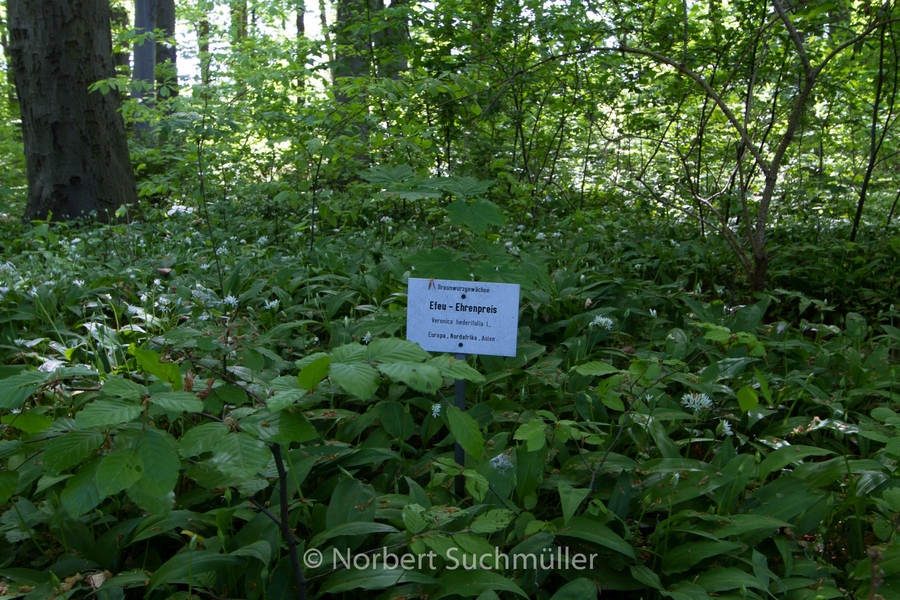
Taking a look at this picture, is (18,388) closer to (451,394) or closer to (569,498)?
(569,498)

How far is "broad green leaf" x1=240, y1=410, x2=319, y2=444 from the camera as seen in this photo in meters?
1.24

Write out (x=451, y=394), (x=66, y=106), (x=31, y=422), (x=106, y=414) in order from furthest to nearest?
(x=66, y=106)
(x=451, y=394)
(x=31, y=422)
(x=106, y=414)

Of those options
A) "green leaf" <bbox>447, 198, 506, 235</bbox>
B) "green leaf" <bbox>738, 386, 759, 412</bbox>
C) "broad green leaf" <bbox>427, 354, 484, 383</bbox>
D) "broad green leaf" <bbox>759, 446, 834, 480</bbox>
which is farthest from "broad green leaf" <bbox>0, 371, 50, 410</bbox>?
"broad green leaf" <bbox>759, 446, 834, 480</bbox>

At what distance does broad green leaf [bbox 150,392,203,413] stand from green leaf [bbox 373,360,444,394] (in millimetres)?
351

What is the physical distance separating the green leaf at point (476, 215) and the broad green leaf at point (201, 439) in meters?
0.96

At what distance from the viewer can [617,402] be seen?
201 cm

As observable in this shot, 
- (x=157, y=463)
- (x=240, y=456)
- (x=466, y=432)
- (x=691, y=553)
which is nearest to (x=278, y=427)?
(x=240, y=456)

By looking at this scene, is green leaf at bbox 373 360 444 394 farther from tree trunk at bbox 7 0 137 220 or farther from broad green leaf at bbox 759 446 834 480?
tree trunk at bbox 7 0 137 220

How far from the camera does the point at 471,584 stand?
1613 millimetres

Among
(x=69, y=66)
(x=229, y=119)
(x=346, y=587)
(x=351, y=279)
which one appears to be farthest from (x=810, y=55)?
(x=69, y=66)

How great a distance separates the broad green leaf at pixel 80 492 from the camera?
47.7 inches

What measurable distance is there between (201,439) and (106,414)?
17 cm

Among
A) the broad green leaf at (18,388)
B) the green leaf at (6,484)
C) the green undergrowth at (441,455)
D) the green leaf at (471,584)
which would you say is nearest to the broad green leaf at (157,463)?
the green undergrowth at (441,455)

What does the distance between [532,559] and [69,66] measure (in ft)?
24.0
